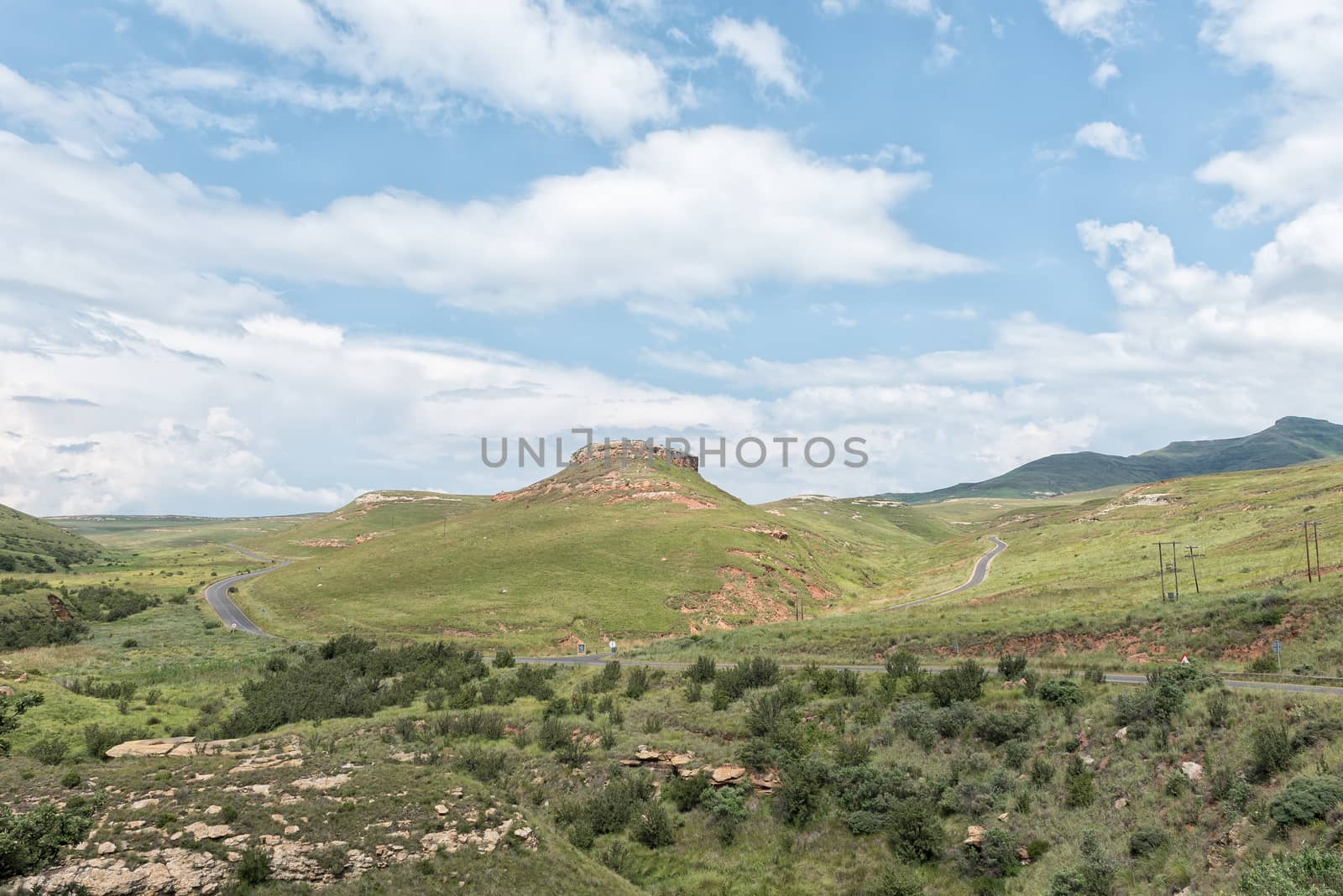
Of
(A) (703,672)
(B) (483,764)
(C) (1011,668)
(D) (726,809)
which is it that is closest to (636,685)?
(A) (703,672)

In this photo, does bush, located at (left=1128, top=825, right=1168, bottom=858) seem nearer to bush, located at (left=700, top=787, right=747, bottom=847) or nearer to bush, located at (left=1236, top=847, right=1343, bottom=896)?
bush, located at (left=1236, top=847, right=1343, bottom=896)

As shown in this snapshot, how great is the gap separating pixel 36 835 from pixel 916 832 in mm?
23923

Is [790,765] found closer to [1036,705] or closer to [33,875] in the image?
[1036,705]

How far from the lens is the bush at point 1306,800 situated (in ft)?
49.2

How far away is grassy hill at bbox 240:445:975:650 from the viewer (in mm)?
74625

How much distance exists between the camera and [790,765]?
25.0 m

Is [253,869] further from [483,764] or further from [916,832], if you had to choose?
[916,832]

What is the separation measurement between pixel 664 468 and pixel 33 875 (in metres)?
150

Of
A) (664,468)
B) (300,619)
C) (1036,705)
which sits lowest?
(300,619)

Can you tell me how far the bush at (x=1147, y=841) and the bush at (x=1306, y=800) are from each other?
251cm

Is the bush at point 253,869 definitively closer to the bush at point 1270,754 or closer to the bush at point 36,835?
the bush at point 36,835

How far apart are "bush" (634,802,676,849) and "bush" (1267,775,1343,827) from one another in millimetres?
16921

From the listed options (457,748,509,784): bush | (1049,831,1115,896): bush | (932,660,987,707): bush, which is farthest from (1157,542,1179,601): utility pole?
(457,748,509,784): bush

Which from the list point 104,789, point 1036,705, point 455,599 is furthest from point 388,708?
point 455,599
